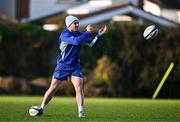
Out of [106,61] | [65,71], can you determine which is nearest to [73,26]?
[65,71]

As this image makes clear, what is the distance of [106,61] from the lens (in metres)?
36.8

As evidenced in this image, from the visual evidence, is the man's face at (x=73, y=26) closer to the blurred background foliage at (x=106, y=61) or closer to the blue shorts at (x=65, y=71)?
the blue shorts at (x=65, y=71)

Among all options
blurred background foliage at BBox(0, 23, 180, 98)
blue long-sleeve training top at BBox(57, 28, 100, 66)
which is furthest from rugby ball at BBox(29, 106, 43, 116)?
blurred background foliage at BBox(0, 23, 180, 98)

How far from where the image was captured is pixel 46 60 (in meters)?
38.1

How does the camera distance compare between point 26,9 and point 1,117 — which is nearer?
point 1,117

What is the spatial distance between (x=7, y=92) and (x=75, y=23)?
1824cm

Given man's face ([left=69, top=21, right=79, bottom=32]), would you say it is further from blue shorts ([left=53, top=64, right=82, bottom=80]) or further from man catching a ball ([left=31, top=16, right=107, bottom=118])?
blue shorts ([left=53, top=64, right=82, bottom=80])

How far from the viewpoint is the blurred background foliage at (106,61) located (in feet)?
118

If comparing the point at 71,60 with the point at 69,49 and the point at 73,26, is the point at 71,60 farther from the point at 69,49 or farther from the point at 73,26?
the point at 73,26

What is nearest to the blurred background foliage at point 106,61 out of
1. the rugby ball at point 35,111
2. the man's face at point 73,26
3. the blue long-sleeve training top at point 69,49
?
the rugby ball at point 35,111

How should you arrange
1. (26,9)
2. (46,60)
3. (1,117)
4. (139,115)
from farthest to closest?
(26,9), (46,60), (139,115), (1,117)

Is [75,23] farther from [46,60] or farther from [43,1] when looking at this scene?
[43,1]

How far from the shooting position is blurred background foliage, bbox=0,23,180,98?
36.1 metres

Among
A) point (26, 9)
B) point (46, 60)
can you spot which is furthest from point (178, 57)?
point (26, 9)
